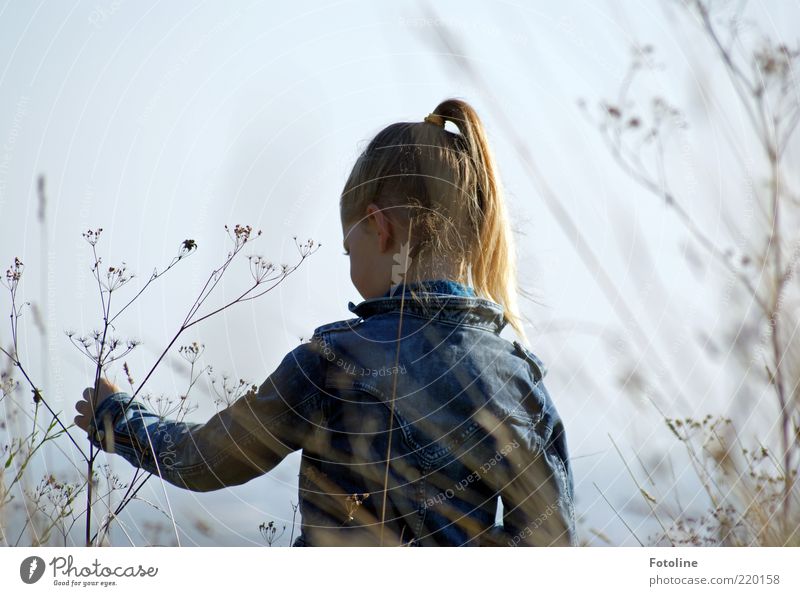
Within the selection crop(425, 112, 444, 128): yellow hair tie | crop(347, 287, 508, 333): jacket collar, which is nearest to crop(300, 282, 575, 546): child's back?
crop(347, 287, 508, 333): jacket collar

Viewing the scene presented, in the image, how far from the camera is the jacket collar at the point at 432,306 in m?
1.66

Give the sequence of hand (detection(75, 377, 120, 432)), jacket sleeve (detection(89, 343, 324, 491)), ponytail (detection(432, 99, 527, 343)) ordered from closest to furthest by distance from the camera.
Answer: jacket sleeve (detection(89, 343, 324, 491))
hand (detection(75, 377, 120, 432))
ponytail (detection(432, 99, 527, 343))

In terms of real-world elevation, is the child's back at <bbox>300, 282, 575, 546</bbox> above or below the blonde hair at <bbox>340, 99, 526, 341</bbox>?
below

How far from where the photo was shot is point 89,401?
1.74 metres

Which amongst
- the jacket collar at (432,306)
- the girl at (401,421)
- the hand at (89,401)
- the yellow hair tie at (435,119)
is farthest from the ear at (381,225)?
the hand at (89,401)

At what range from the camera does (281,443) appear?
5.30 ft

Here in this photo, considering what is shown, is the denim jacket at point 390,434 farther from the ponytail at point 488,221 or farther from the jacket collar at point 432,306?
the ponytail at point 488,221

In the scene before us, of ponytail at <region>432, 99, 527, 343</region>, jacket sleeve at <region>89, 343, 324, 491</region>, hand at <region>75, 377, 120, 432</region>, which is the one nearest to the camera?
jacket sleeve at <region>89, 343, 324, 491</region>

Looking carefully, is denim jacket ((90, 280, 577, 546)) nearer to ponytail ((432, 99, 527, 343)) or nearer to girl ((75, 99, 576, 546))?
girl ((75, 99, 576, 546))

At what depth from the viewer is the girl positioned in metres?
1.61
